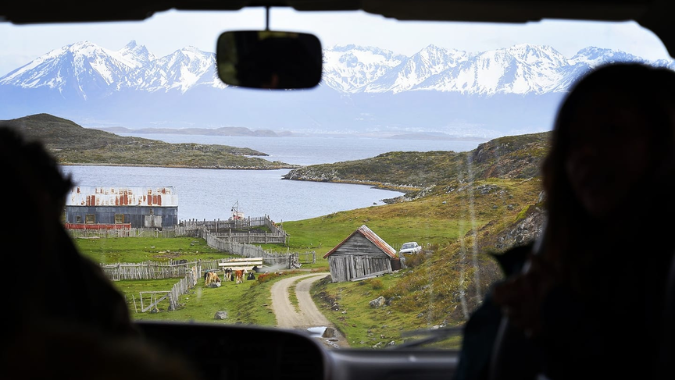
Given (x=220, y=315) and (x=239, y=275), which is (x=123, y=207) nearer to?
(x=239, y=275)

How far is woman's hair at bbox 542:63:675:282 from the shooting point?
1463mm

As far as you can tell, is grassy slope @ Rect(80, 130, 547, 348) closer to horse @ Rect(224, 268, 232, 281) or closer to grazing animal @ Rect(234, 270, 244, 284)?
grazing animal @ Rect(234, 270, 244, 284)

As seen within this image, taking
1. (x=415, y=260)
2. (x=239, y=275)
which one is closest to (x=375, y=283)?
(x=415, y=260)

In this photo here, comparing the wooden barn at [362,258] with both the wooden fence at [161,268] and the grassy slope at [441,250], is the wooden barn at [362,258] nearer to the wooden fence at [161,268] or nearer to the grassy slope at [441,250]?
the grassy slope at [441,250]

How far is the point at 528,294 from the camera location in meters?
1.56

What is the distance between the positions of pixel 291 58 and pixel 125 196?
16.3 m

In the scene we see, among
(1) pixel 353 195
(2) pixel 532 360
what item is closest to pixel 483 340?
(2) pixel 532 360

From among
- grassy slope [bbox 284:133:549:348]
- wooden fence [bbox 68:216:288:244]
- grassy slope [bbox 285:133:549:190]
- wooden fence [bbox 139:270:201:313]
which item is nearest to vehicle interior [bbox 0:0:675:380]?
grassy slope [bbox 284:133:549:348]

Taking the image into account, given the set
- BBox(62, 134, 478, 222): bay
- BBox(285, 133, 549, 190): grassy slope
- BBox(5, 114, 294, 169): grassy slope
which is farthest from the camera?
BBox(62, 134, 478, 222): bay

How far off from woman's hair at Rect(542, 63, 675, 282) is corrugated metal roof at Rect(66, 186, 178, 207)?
1536cm

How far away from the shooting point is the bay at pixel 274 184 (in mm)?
18172

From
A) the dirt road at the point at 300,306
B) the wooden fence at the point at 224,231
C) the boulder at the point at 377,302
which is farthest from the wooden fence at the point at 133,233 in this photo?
A: the boulder at the point at 377,302

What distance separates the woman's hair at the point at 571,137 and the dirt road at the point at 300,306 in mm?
8059

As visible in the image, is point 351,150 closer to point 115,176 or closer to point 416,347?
point 115,176
